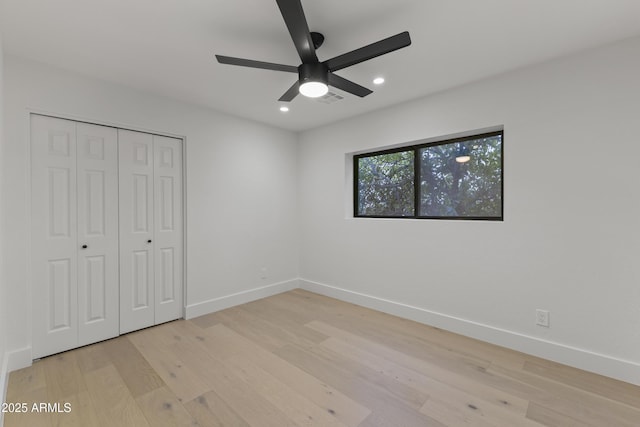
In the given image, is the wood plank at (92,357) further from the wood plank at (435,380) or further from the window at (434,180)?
the window at (434,180)

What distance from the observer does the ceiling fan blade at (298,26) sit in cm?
137

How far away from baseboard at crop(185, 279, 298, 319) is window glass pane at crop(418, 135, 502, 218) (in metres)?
2.32

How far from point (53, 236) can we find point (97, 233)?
310 millimetres

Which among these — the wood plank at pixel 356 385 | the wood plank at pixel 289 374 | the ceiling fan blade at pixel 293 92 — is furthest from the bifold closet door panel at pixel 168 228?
→ the ceiling fan blade at pixel 293 92

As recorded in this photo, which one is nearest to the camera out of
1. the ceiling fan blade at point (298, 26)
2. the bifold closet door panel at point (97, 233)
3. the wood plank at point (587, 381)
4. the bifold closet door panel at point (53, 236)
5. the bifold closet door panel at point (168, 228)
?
the ceiling fan blade at point (298, 26)

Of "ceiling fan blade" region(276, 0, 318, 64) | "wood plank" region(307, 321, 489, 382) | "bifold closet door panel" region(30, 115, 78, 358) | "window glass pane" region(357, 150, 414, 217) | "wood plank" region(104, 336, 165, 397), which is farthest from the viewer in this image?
"window glass pane" region(357, 150, 414, 217)

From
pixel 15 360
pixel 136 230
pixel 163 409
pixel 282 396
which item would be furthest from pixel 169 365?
pixel 136 230

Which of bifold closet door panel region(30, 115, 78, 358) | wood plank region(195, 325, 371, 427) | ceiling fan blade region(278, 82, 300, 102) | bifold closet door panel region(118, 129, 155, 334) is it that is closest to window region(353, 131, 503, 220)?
ceiling fan blade region(278, 82, 300, 102)

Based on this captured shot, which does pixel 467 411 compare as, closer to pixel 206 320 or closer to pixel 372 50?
pixel 372 50

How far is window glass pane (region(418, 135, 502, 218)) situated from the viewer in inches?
111

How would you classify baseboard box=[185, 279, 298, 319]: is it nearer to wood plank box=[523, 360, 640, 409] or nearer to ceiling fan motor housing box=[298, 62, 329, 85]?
ceiling fan motor housing box=[298, 62, 329, 85]

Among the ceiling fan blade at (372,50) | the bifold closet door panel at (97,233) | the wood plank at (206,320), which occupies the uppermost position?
the ceiling fan blade at (372,50)

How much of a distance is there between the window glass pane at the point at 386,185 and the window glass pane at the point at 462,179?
0.17 m

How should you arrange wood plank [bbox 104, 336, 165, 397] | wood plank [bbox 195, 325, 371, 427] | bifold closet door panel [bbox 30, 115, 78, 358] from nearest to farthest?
wood plank [bbox 195, 325, 371, 427], wood plank [bbox 104, 336, 165, 397], bifold closet door panel [bbox 30, 115, 78, 358]
